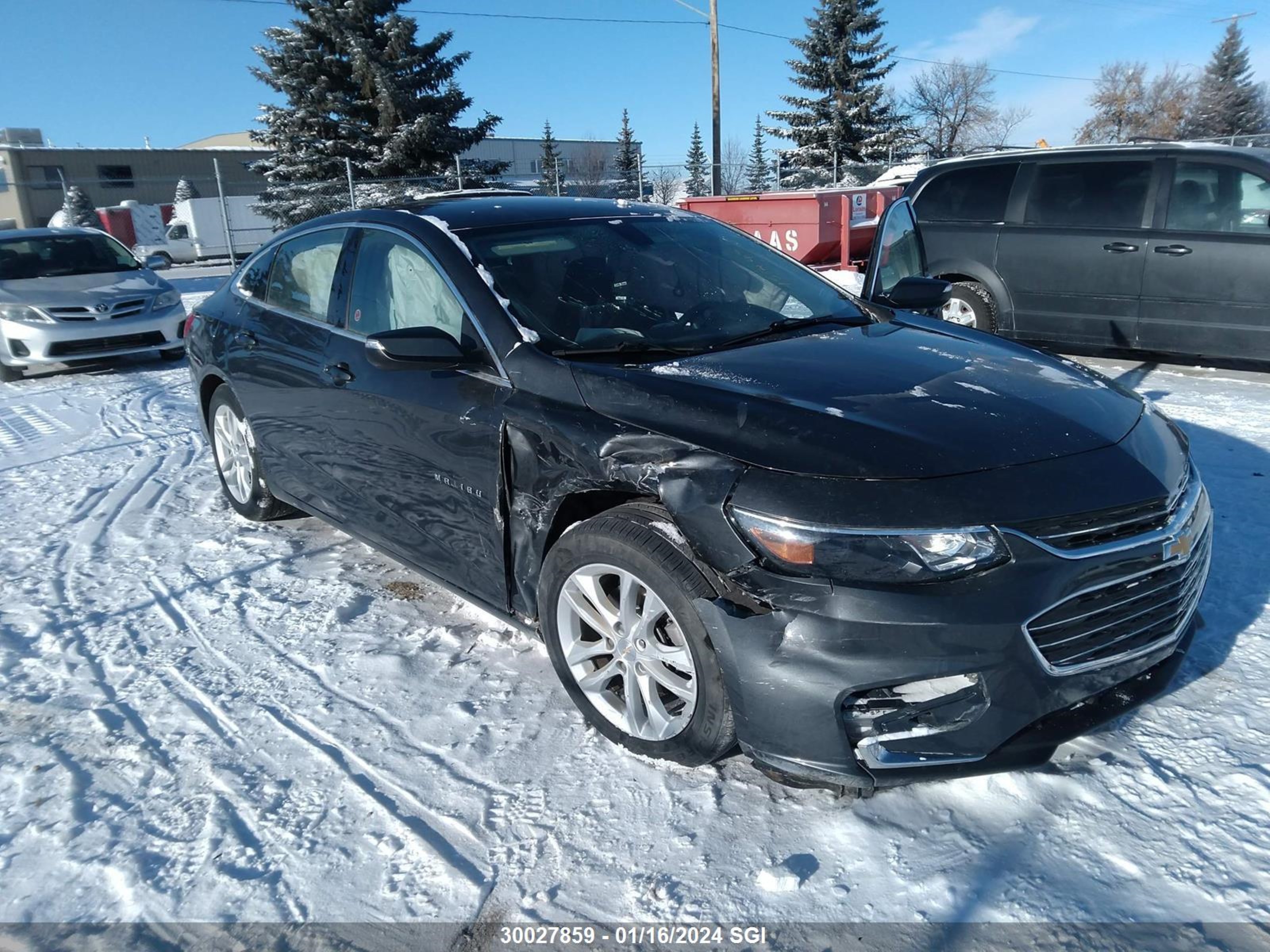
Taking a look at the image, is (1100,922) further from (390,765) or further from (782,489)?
(390,765)

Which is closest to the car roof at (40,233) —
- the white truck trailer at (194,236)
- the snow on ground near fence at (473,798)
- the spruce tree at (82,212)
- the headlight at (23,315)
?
the headlight at (23,315)

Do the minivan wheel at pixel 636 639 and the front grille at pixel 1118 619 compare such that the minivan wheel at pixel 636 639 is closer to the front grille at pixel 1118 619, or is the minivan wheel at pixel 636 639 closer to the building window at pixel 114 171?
the front grille at pixel 1118 619

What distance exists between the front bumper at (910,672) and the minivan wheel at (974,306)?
5892mm

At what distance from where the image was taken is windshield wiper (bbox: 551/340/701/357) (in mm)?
3043

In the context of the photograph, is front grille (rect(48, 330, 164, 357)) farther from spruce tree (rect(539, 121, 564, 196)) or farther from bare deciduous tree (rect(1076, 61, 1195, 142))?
bare deciduous tree (rect(1076, 61, 1195, 142))

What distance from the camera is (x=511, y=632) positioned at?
3662 millimetres

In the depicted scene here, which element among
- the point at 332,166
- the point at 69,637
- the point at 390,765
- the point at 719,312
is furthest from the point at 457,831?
the point at 332,166

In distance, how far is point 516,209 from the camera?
3.87 meters

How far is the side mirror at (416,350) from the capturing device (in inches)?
122

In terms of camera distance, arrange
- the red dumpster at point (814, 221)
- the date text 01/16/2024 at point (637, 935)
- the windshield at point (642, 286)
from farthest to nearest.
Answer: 1. the red dumpster at point (814, 221)
2. the windshield at point (642, 286)
3. the date text 01/16/2024 at point (637, 935)

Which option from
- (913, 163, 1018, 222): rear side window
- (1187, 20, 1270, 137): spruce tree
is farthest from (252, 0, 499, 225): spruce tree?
(1187, 20, 1270, 137): spruce tree

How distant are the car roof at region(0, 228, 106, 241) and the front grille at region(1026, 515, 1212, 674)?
445 inches

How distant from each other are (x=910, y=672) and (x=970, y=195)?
6.89 meters

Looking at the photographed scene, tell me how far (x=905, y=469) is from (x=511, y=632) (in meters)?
1.88
